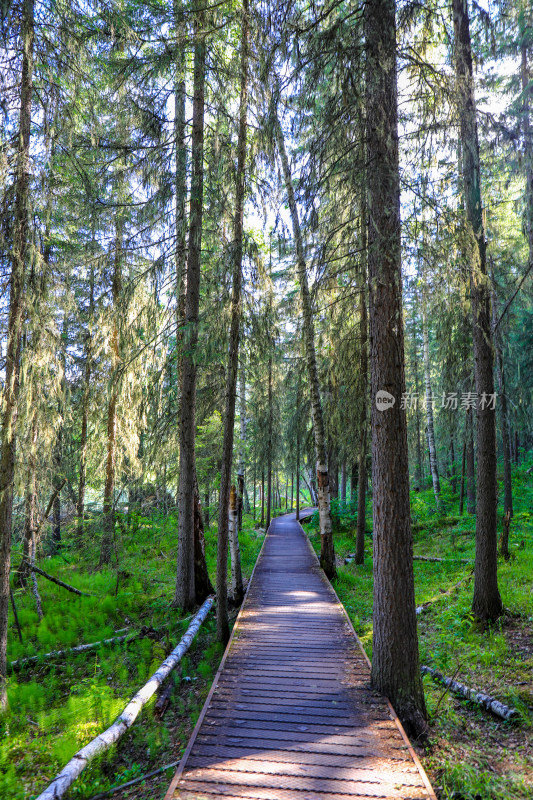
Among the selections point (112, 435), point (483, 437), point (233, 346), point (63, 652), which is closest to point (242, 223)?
point (233, 346)

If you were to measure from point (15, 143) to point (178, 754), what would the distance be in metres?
7.52

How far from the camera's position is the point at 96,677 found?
6355mm

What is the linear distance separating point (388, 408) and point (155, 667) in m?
5.28

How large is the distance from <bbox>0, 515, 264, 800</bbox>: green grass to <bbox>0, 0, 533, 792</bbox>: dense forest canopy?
28.3 inches

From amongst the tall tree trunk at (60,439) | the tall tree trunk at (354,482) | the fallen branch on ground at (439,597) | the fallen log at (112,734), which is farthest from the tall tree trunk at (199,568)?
the tall tree trunk at (354,482)

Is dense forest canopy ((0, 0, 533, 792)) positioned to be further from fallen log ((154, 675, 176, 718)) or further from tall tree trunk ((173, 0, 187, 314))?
fallen log ((154, 675, 176, 718))

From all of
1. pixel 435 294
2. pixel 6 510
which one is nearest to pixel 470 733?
pixel 435 294

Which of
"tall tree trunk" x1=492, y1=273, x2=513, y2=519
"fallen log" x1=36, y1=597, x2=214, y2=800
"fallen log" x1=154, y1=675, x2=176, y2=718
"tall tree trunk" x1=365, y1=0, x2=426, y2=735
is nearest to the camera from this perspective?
"fallen log" x1=36, y1=597, x2=214, y2=800

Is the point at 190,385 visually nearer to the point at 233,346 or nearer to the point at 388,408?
the point at 233,346

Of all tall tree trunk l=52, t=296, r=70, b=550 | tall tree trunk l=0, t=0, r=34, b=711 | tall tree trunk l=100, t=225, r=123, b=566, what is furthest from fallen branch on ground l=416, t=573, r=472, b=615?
tall tree trunk l=52, t=296, r=70, b=550

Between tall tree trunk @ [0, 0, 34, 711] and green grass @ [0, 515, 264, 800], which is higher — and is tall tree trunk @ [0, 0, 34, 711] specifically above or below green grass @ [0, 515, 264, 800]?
above

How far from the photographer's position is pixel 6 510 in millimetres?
5441

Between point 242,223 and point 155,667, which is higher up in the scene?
point 242,223

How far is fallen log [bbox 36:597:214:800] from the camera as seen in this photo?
3.62m
